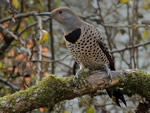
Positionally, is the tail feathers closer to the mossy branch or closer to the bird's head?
the mossy branch

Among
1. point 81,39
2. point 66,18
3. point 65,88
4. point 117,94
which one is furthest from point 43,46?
point 65,88

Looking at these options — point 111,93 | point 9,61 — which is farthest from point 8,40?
point 111,93

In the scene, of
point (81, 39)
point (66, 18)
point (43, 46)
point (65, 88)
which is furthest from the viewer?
point (43, 46)

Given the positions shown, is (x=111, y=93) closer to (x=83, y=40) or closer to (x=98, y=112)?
(x=83, y=40)

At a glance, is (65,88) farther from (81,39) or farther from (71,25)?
(71,25)

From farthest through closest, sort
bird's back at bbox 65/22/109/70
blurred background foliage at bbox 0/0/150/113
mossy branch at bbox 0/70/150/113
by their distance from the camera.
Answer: blurred background foliage at bbox 0/0/150/113 < bird's back at bbox 65/22/109/70 < mossy branch at bbox 0/70/150/113

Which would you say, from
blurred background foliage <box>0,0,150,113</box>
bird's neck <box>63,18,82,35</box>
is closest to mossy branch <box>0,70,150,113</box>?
blurred background foliage <box>0,0,150,113</box>

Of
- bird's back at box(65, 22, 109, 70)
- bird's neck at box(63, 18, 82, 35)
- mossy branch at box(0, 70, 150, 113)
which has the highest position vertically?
bird's neck at box(63, 18, 82, 35)

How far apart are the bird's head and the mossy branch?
607 mm

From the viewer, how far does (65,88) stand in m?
2.46

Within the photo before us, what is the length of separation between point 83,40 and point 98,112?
1.42 metres

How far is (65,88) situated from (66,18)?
0.95 m

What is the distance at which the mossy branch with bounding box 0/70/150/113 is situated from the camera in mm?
2256

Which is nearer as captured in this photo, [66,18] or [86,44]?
[86,44]
